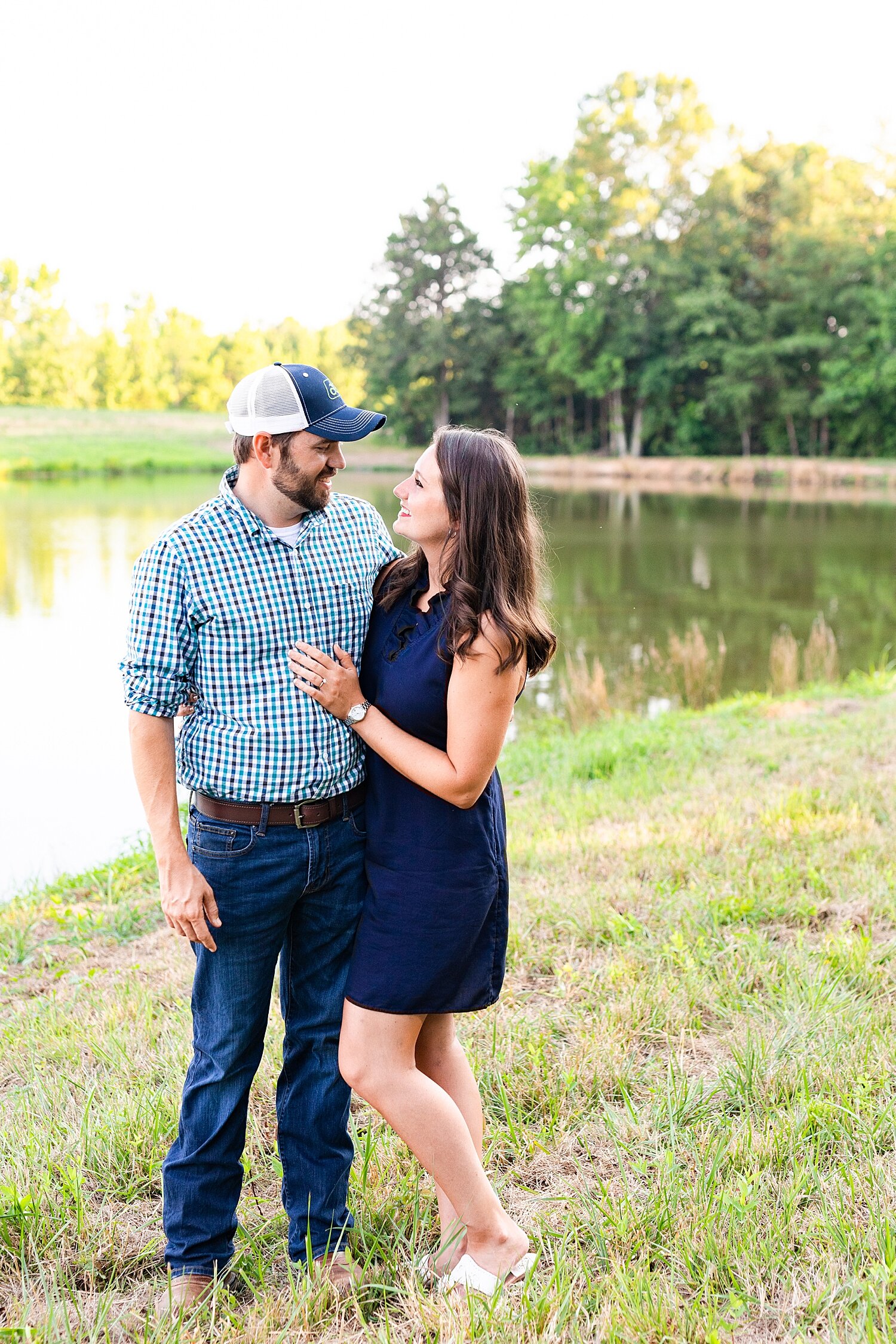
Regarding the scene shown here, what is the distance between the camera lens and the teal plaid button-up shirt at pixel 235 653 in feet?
7.26

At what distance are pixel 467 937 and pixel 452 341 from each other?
52905 mm

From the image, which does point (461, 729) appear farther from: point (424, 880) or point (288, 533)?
point (288, 533)

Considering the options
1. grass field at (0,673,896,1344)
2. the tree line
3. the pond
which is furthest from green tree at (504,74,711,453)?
grass field at (0,673,896,1344)

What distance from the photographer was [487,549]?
2.22 metres

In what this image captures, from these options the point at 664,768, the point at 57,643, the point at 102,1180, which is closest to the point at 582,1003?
the point at 102,1180

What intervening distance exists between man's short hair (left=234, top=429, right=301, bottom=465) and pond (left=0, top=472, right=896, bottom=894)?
69 centimetres

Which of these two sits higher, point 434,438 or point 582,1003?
point 434,438

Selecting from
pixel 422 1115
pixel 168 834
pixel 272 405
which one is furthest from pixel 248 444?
pixel 422 1115

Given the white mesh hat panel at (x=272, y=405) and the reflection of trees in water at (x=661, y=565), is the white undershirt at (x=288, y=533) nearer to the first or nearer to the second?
the white mesh hat panel at (x=272, y=405)

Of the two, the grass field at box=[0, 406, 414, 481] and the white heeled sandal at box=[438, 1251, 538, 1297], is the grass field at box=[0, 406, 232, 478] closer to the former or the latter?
the grass field at box=[0, 406, 414, 481]

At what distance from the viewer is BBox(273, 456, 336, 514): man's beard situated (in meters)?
2.31

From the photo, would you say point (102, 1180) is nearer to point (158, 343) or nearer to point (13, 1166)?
point (13, 1166)

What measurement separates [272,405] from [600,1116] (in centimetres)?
200

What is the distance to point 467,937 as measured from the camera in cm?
224
